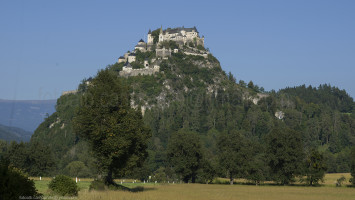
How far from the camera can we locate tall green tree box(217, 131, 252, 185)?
316ft

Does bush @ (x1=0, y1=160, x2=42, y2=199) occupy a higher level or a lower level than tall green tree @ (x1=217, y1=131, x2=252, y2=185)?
lower

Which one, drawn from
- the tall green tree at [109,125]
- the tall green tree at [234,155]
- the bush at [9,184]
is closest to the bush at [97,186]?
the tall green tree at [109,125]

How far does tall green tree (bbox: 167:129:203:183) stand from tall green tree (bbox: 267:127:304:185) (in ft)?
49.9

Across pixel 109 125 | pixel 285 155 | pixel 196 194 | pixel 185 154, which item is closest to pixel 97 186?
pixel 109 125

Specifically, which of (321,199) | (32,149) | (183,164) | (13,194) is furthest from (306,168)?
(13,194)

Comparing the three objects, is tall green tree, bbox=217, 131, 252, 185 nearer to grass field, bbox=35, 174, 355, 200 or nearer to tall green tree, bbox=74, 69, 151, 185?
grass field, bbox=35, 174, 355, 200

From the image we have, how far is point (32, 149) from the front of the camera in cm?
10056

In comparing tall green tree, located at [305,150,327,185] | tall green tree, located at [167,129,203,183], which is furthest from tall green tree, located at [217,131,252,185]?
tall green tree, located at [305,150,327,185]

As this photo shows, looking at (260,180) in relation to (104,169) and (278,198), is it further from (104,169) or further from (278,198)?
(104,169)

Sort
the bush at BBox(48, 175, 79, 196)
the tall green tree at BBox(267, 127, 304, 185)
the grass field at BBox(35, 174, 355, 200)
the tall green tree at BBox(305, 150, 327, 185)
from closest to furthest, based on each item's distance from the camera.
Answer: the bush at BBox(48, 175, 79, 196) < the grass field at BBox(35, 174, 355, 200) < the tall green tree at BBox(305, 150, 327, 185) < the tall green tree at BBox(267, 127, 304, 185)

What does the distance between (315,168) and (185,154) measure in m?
26.1

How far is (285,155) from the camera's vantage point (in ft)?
305

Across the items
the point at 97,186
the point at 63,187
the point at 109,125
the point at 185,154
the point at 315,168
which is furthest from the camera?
the point at 185,154

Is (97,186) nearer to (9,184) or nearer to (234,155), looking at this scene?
(9,184)
